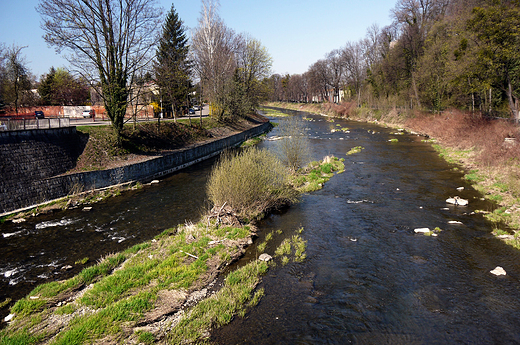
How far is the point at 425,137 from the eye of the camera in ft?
124

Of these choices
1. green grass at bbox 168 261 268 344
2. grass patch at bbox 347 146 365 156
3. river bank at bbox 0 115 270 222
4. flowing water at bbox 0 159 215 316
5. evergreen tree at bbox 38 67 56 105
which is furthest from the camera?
evergreen tree at bbox 38 67 56 105

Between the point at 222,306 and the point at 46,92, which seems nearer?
the point at 222,306

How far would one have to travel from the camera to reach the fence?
60.1 feet

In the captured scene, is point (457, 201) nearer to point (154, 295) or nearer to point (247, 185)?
point (247, 185)

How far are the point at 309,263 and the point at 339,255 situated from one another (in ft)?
4.02

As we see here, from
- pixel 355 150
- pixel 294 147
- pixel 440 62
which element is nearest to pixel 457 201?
pixel 294 147

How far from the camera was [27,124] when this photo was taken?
62.7 feet

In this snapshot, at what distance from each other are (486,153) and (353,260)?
58.4 feet

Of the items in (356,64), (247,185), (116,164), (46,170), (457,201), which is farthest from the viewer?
(356,64)

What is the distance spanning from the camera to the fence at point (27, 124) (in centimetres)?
1833

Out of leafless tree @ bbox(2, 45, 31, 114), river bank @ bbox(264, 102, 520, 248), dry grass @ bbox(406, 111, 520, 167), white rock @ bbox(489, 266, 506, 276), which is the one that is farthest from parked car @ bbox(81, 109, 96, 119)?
white rock @ bbox(489, 266, 506, 276)

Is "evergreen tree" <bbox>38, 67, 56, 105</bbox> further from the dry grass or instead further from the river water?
the dry grass

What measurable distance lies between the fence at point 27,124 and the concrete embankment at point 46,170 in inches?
16.6

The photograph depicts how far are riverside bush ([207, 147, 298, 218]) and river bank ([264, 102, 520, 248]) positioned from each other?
933cm
